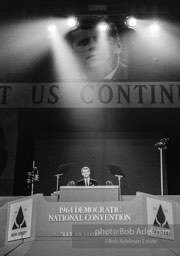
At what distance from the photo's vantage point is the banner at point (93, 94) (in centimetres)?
804

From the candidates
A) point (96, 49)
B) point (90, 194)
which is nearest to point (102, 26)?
point (96, 49)

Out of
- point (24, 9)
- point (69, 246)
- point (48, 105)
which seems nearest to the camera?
point (69, 246)

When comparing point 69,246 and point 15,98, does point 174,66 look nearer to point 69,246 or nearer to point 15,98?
point 15,98

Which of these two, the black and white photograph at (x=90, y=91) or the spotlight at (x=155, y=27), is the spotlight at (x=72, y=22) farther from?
the spotlight at (x=155, y=27)

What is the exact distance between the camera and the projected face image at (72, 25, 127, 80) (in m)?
8.48

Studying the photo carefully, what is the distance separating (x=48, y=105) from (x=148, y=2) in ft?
10.2

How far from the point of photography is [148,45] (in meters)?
8.54

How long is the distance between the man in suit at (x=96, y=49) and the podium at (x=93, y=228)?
17.4ft

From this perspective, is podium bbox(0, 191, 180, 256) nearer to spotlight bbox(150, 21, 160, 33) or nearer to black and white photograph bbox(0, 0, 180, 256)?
black and white photograph bbox(0, 0, 180, 256)

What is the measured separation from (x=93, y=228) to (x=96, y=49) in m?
5.96

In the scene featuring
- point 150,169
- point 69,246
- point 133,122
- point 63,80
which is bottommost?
point 69,246

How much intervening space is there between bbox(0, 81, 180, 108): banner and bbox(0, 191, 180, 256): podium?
4.80 metres

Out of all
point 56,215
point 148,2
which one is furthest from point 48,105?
point 56,215

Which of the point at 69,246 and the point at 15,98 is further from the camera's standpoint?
the point at 15,98
